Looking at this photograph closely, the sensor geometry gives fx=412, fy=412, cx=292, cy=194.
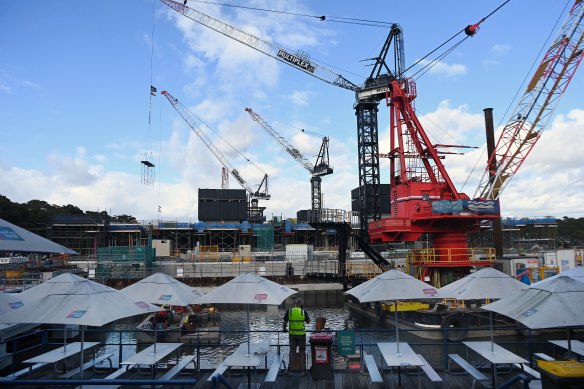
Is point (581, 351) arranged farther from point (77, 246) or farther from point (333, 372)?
point (77, 246)

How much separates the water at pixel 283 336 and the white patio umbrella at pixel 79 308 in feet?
18.6

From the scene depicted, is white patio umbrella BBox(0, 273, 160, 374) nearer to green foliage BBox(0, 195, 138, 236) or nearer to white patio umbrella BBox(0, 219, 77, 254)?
white patio umbrella BBox(0, 219, 77, 254)

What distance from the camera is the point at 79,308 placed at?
687cm

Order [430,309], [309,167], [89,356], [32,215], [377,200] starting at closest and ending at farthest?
[89,356], [430,309], [377,200], [32,215], [309,167]

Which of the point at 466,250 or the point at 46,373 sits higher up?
the point at 466,250

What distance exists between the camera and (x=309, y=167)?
107812mm

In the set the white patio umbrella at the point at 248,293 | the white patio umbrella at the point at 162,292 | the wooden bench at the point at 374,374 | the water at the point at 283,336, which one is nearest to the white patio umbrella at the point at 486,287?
the wooden bench at the point at 374,374

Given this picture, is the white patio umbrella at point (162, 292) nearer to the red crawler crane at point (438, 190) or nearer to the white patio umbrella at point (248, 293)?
the white patio umbrella at point (248, 293)

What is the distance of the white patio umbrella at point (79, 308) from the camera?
6.62 m

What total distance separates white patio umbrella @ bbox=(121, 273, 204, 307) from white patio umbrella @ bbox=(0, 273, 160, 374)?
5.63 ft

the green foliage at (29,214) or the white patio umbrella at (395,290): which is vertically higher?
the green foliage at (29,214)

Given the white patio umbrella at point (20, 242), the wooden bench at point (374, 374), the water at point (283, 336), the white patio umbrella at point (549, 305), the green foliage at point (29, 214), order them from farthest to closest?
the green foliage at point (29, 214)
the water at point (283, 336)
the wooden bench at point (374, 374)
the white patio umbrella at point (549, 305)
the white patio umbrella at point (20, 242)

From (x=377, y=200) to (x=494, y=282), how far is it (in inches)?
1522

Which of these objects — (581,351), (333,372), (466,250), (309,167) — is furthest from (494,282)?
(309,167)
